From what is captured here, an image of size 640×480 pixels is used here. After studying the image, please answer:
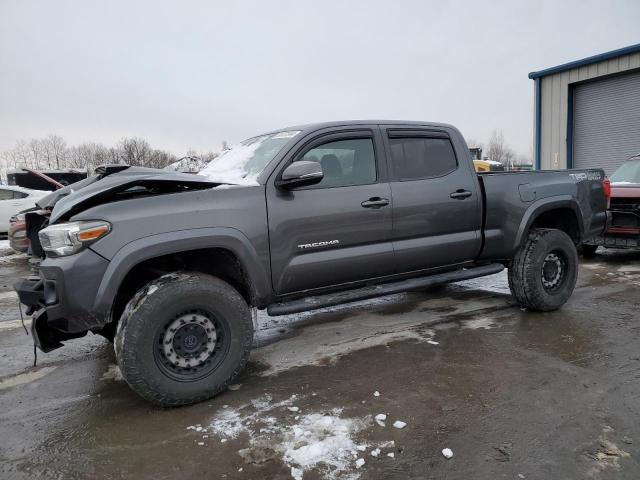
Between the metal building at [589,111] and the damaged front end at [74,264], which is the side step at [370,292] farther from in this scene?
the metal building at [589,111]

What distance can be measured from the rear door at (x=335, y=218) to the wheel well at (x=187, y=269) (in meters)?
0.31

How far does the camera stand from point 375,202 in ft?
13.3

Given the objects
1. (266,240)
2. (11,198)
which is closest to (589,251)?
(266,240)

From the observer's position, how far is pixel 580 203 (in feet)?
17.5

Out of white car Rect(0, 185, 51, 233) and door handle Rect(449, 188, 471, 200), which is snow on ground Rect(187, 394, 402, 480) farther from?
white car Rect(0, 185, 51, 233)

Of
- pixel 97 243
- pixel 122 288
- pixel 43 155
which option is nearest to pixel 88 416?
pixel 122 288


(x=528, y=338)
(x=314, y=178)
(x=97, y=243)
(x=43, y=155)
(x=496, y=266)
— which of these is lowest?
(x=528, y=338)

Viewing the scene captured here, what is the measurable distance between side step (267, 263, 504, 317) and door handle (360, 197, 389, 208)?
731mm

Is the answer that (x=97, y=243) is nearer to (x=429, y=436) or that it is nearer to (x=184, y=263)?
(x=184, y=263)

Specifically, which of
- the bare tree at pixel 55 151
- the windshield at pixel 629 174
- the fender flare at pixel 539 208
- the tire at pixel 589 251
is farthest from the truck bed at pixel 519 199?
the bare tree at pixel 55 151

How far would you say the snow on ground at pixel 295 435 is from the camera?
257 centimetres

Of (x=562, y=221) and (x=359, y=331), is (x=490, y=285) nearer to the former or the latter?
(x=562, y=221)

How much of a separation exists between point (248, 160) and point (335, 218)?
968 mm

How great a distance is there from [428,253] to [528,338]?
3.99 ft
